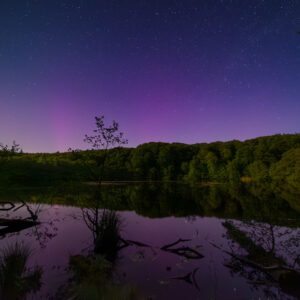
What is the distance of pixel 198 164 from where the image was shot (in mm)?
94062

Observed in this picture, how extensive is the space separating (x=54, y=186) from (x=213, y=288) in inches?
1955

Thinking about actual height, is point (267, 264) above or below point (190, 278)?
above

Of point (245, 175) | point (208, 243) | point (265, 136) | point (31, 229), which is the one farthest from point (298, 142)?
point (31, 229)

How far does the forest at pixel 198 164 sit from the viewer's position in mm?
50188

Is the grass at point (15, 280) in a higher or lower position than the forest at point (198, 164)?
lower

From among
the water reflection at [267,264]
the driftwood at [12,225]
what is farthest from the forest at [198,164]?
the water reflection at [267,264]

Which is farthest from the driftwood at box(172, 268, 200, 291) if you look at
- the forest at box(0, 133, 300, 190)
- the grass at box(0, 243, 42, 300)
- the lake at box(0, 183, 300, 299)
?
the forest at box(0, 133, 300, 190)

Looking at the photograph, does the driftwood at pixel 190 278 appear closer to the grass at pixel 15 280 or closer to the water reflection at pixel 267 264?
the water reflection at pixel 267 264

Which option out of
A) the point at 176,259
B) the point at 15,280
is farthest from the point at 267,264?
the point at 15,280

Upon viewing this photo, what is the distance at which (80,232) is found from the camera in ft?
43.7

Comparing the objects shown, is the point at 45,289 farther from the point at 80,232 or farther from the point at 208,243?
the point at 208,243

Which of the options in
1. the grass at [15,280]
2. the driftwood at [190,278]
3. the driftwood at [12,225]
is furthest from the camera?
the driftwood at [12,225]

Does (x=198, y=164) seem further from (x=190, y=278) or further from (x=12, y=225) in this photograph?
(x=190, y=278)

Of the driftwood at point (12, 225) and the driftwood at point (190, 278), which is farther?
the driftwood at point (12, 225)
